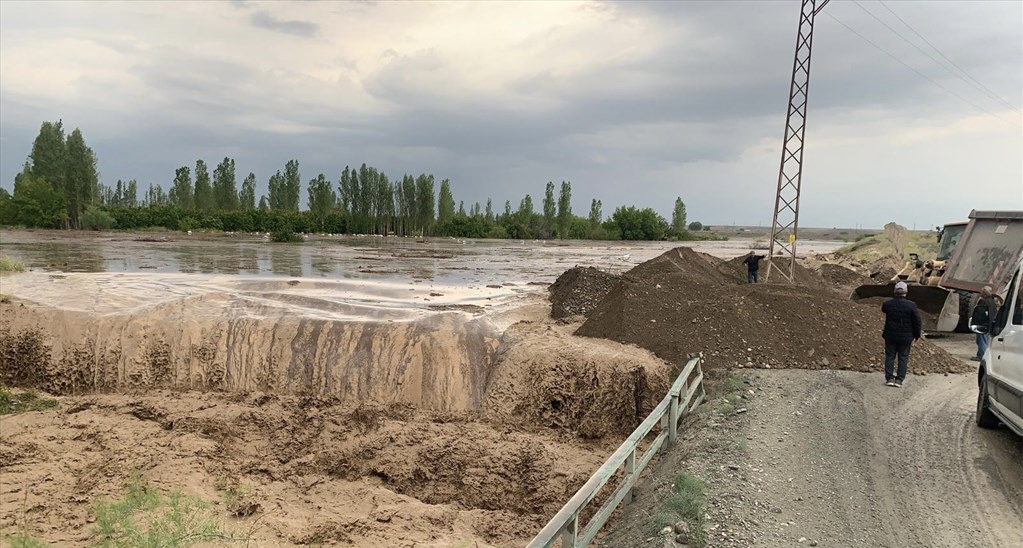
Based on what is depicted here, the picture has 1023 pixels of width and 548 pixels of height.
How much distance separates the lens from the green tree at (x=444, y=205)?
339 feet

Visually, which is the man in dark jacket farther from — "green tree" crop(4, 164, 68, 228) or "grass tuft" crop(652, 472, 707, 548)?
"green tree" crop(4, 164, 68, 228)

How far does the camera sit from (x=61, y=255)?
113 feet

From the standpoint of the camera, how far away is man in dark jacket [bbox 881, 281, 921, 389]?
33.6 ft

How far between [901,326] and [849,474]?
4.87m

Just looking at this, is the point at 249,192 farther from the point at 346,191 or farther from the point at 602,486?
the point at 602,486

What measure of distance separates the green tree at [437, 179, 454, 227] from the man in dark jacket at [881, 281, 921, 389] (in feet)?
314

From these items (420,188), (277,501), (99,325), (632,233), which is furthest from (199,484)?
(632,233)

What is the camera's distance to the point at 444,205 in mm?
103500

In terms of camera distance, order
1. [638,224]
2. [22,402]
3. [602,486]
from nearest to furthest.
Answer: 1. [602,486]
2. [22,402]
3. [638,224]

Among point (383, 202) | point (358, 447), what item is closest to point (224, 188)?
point (383, 202)

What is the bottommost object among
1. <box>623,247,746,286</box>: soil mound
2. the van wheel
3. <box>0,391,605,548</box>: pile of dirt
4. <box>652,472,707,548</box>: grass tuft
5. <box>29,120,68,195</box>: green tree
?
<box>0,391,605,548</box>: pile of dirt

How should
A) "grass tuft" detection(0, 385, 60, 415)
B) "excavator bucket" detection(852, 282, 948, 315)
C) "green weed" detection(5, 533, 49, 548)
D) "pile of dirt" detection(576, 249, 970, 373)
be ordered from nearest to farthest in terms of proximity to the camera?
"green weed" detection(5, 533, 49, 548), "grass tuft" detection(0, 385, 60, 415), "pile of dirt" detection(576, 249, 970, 373), "excavator bucket" detection(852, 282, 948, 315)

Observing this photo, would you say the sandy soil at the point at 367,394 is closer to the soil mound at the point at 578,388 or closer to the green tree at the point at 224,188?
the soil mound at the point at 578,388

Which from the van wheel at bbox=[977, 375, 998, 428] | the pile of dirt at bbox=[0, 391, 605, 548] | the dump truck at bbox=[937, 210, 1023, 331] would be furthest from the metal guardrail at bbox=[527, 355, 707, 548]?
the dump truck at bbox=[937, 210, 1023, 331]
